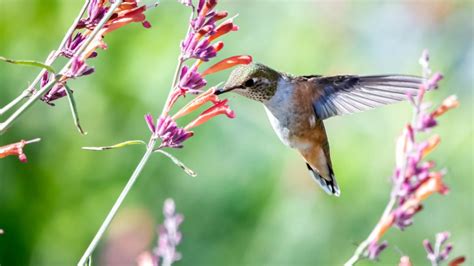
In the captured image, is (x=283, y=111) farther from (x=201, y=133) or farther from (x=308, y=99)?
(x=201, y=133)

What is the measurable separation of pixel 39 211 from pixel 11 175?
382 mm

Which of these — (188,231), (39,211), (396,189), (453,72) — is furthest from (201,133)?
(396,189)

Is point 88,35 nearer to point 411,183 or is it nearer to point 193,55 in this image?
point 193,55

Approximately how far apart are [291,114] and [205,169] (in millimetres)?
3330

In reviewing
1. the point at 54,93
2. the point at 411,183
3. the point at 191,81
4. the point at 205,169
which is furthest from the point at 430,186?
the point at 205,169

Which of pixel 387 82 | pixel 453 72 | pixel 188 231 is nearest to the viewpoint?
pixel 387 82

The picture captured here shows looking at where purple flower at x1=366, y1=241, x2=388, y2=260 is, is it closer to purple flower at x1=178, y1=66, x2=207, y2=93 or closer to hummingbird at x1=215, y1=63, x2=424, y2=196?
purple flower at x1=178, y1=66, x2=207, y2=93

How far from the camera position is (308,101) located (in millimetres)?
3787

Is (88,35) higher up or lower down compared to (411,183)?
higher up

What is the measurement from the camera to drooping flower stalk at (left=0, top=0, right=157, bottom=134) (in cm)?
196

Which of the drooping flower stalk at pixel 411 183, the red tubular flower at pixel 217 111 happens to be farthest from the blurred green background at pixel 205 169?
the drooping flower stalk at pixel 411 183

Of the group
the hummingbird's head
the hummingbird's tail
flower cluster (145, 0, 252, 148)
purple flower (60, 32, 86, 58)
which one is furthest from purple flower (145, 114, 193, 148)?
the hummingbird's tail

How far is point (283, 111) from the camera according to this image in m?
3.75

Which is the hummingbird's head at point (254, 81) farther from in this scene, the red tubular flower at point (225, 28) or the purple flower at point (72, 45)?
the purple flower at point (72, 45)
